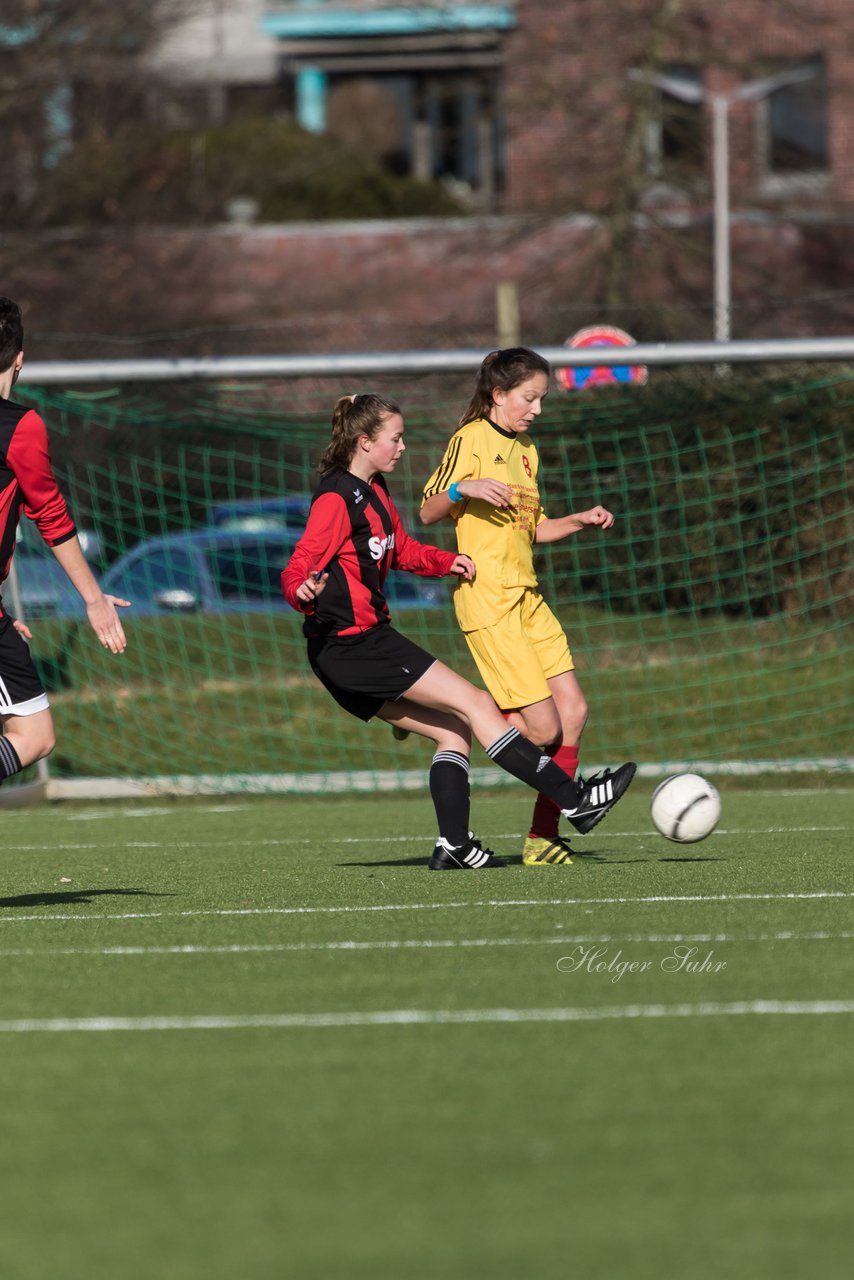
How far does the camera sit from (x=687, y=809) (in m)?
7.61

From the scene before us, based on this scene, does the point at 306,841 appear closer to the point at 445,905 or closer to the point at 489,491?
the point at 489,491

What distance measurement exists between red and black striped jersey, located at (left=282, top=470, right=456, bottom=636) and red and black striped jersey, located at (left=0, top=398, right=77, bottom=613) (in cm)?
113

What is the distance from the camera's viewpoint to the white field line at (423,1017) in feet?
15.4

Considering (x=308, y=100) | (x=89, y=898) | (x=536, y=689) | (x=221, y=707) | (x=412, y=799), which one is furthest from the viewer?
(x=308, y=100)

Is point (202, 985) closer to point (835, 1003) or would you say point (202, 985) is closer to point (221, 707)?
point (835, 1003)

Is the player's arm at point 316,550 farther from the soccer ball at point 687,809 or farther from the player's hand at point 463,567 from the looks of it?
the soccer ball at point 687,809

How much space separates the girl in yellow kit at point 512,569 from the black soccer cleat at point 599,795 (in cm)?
52

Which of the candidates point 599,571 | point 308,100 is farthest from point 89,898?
point 308,100

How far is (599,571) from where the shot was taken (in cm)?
1305

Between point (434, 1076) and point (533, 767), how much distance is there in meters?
3.25

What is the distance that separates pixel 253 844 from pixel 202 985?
13.0 ft

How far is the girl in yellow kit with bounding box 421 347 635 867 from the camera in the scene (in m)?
7.78

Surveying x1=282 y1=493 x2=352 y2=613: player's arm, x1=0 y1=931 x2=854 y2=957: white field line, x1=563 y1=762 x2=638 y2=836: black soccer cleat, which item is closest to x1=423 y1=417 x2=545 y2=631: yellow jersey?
x1=282 y1=493 x2=352 y2=613: player's arm

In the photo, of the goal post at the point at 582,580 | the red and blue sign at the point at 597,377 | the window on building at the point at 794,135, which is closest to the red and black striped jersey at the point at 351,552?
the goal post at the point at 582,580
